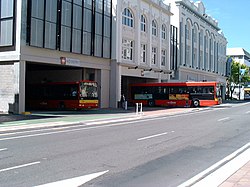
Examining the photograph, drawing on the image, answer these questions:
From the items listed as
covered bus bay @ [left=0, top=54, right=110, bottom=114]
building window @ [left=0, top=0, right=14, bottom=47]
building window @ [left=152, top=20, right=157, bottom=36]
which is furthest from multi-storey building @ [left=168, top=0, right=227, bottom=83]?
building window @ [left=0, top=0, right=14, bottom=47]

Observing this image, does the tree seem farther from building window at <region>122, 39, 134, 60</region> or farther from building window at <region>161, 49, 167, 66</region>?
building window at <region>122, 39, 134, 60</region>

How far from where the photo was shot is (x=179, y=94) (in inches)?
1609

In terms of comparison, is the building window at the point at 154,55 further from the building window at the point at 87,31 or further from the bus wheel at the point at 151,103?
the building window at the point at 87,31

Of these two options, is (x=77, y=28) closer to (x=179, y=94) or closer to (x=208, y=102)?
(x=179, y=94)

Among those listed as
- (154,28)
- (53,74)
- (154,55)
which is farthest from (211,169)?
(154,28)

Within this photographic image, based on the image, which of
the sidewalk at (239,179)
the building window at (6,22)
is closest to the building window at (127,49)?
the building window at (6,22)

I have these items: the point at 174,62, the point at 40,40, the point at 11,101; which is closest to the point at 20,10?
the point at 40,40

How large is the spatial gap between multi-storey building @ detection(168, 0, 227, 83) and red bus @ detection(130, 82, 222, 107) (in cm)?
1292

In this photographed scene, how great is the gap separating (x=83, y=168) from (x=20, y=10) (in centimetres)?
2138

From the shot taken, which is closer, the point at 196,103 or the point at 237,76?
the point at 196,103

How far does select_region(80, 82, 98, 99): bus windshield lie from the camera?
1230 inches

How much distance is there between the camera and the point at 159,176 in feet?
24.1

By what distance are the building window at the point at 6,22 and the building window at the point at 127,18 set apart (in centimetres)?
1565

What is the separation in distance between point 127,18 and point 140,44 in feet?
13.5
